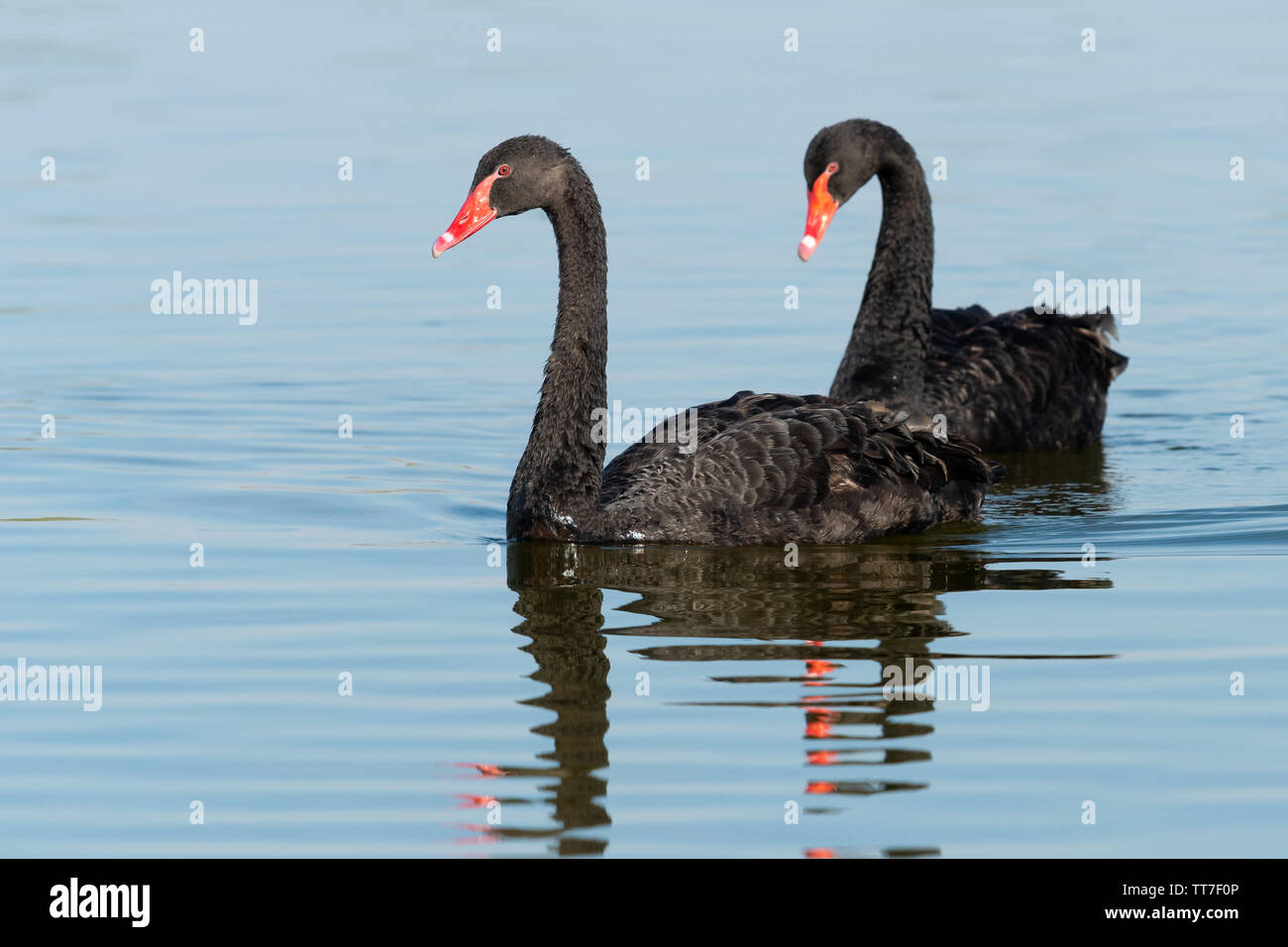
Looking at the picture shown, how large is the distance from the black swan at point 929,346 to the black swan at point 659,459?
95.0 inches

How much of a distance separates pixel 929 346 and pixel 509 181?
4346 millimetres

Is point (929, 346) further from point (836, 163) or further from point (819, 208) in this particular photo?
point (836, 163)

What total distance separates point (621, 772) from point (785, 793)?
600mm

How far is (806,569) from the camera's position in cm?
1023

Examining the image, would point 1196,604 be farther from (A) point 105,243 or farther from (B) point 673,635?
(A) point 105,243

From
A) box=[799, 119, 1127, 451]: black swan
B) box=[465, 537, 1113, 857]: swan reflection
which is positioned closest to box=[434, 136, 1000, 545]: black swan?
box=[465, 537, 1113, 857]: swan reflection

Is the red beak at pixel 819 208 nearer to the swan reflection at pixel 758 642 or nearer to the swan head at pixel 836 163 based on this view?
the swan head at pixel 836 163

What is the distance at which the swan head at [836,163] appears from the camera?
13430 mm

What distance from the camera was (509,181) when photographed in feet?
34.0
